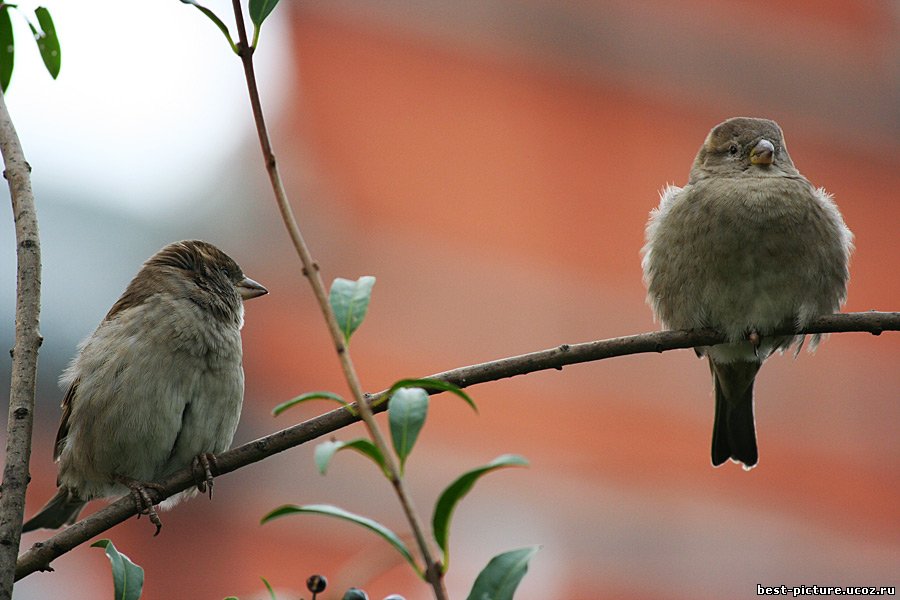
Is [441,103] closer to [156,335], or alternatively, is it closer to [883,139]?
[883,139]

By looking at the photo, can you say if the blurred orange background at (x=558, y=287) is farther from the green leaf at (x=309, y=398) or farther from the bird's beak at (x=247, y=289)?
the green leaf at (x=309, y=398)

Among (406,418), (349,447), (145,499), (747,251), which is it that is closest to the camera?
(349,447)

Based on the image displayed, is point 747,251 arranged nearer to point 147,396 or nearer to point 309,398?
point 147,396

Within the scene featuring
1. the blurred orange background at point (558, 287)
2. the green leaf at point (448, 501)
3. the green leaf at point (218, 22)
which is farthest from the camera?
the blurred orange background at point (558, 287)

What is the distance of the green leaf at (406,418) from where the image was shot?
132cm

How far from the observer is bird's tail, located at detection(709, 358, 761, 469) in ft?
13.1

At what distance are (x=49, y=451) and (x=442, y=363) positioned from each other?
427cm

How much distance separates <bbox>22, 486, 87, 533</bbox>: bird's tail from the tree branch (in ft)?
4.71

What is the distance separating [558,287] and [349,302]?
37.6 ft

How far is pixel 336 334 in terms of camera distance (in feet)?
4.20

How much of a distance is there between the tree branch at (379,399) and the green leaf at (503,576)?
0.34m

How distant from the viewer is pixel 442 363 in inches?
475

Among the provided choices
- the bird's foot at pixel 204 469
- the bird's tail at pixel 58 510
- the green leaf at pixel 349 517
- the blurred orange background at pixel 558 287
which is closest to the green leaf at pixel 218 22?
the green leaf at pixel 349 517

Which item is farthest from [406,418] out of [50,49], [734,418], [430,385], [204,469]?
[734,418]
